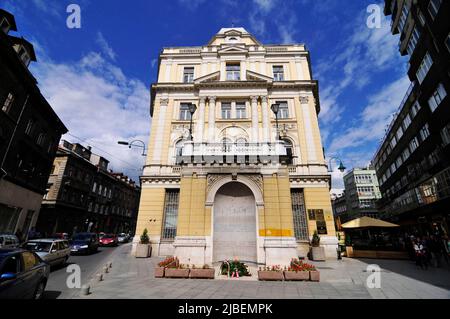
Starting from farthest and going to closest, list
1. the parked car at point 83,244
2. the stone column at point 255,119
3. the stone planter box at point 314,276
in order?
the stone column at point 255,119 → the parked car at point 83,244 → the stone planter box at point 314,276

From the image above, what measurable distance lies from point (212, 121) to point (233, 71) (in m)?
7.65

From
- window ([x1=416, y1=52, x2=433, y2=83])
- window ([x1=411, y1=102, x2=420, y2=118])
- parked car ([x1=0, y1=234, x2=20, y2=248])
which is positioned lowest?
parked car ([x1=0, y1=234, x2=20, y2=248])

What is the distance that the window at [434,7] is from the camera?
1727 cm

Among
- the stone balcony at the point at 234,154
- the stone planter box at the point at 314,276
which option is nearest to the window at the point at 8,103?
the stone balcony at the point at 234,154

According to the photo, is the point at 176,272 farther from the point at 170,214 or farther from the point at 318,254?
the point at 318,254

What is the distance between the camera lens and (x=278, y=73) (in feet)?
83.9

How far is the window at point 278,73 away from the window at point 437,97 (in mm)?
14680

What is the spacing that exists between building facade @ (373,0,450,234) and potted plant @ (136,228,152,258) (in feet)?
90.8

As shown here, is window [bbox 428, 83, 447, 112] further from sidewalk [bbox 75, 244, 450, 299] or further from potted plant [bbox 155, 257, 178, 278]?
potted plant [bbox 155, 257, 178, 278]

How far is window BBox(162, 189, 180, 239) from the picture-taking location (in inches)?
748

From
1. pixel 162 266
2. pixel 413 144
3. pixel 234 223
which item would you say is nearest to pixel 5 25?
pixel 162 266

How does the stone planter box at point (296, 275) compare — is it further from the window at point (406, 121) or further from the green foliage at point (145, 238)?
the window at point (406, 121)

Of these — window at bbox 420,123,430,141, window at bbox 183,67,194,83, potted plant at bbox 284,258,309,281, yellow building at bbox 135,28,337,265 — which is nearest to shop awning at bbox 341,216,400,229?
yellow building at bbox 135,28,337,265
